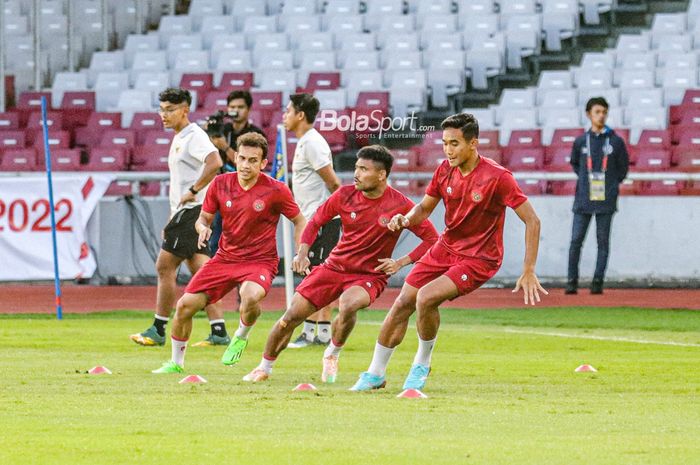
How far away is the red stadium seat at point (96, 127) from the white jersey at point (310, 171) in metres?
12.7

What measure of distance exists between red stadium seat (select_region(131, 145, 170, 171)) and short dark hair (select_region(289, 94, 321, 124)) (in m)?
10.5

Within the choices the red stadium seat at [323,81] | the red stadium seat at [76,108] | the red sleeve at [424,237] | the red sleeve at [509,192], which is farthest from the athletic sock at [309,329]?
the red stadium seat at [76,108]

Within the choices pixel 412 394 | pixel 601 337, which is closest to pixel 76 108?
pixel 601 337

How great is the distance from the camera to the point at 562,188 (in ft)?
72.8

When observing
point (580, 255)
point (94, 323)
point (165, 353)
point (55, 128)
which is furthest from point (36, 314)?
point (55, 128)

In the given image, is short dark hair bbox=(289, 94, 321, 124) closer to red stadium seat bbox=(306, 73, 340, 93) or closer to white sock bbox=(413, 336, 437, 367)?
white sock bbox=(413, 336, 437, 367)

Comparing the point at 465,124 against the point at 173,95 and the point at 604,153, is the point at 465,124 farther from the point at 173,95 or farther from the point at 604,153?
the point at 604,153

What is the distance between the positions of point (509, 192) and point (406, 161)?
12.7m

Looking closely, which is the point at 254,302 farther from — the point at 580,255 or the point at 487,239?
the point at 580,255

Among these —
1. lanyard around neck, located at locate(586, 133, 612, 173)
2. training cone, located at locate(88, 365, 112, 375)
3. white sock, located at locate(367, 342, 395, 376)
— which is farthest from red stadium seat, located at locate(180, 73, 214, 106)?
white sock, located at locate(367, 342, 395, 376)

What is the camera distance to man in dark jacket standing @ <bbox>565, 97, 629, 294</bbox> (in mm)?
19844

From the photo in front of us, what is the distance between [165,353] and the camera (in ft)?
43.2

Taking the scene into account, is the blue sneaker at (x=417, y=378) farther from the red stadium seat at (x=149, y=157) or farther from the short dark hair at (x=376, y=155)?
the red stadium seat at (x=149, y=157)

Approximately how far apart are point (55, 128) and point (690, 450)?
20880mm
